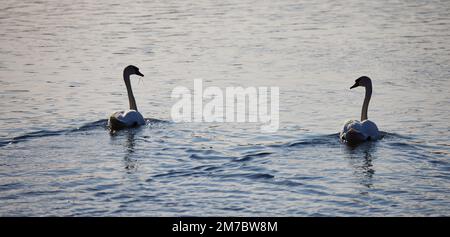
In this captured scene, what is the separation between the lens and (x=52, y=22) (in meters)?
27.4

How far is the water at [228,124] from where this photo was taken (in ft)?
37.2

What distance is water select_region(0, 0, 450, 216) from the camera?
1134 centimetres

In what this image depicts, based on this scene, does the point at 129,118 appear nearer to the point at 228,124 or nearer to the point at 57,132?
the point at 57,132

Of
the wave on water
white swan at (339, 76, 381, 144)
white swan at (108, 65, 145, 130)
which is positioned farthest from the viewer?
white swan at (108, 65, 145, 130)

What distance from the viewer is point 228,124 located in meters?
15.6

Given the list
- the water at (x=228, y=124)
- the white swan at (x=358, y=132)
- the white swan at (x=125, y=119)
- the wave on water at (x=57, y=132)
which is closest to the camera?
the water at (x=228, y=124)

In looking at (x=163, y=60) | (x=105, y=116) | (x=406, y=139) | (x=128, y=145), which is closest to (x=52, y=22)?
(x=163, y=60)

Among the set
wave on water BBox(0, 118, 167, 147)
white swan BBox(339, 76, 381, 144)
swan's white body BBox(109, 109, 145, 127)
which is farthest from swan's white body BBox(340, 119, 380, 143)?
swan's white body BBox(109, 109, 145, 127)

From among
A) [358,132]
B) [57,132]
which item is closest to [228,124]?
[358,132]

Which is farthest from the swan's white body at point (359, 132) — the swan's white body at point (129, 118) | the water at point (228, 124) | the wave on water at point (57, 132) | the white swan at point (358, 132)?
the swan's white body at point (129, 118)

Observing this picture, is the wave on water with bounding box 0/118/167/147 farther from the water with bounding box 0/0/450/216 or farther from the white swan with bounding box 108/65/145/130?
the white swan with bounding box 108/65/145/130

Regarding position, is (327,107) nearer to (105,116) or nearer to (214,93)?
(214,93)

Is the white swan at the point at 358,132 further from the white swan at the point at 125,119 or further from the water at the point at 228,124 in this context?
the white swan at the point at 125,119

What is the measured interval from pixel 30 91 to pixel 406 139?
7.82 metres
